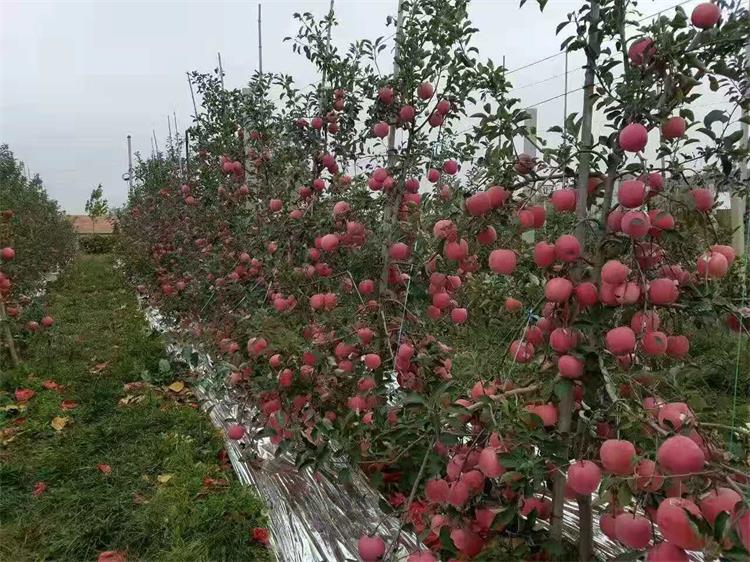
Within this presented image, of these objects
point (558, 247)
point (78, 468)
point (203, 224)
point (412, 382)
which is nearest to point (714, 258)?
point (558, 247)

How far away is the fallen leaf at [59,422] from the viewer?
10.8 feet

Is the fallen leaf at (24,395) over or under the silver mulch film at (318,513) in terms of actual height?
over

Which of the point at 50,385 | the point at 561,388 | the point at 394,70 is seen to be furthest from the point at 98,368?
the point at 561,388

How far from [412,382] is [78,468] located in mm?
1755

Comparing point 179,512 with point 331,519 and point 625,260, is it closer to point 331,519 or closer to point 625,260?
point 331,519

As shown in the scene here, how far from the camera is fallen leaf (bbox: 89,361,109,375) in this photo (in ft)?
14.4

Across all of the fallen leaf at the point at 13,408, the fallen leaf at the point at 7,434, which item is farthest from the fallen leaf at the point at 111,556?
the fallen leaf at the point at 13,408

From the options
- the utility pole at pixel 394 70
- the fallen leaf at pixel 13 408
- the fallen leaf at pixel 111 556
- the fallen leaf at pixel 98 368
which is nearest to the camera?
the fallen leaf at pixel 111 556

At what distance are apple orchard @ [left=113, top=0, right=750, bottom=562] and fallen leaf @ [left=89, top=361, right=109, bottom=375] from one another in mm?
2386

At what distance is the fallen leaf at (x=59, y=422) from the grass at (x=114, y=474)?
19 mm

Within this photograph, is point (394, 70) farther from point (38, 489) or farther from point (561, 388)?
point (38, 489)

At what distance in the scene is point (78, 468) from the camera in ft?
9.06

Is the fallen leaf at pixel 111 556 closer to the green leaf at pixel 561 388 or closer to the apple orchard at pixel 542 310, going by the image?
the apple orchard at pixel 542 310

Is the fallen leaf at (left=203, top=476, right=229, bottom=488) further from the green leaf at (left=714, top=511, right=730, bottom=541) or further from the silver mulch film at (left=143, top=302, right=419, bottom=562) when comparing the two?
the green leaf at (left=714, top=511, right=730, bottom=541)
